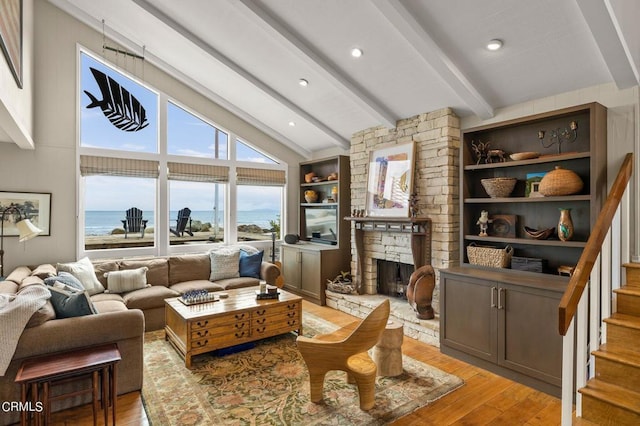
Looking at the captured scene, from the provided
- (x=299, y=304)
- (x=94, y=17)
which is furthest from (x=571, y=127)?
(x=94, y=17)

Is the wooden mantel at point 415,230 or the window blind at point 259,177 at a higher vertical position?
the window blind at point 259,177

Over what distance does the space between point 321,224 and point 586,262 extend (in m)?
4.63

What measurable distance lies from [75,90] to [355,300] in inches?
198

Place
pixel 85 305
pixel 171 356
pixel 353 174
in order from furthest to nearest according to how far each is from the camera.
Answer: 1. pixel 353 174
2. pixel 171 356
3. pixel 85 305

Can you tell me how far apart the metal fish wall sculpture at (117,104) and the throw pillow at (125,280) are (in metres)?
2.21

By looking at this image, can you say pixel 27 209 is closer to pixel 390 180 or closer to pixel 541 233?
pixel 390 180

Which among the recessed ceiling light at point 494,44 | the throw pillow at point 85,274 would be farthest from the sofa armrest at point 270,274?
the recessed ceiling light at point 494,44

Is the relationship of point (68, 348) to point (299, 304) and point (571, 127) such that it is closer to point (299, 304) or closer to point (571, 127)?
point (299, 304)

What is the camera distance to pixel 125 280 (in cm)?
453

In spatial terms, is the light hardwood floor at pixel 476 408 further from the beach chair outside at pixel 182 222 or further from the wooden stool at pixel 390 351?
the beach chair outside at pixel 182 222

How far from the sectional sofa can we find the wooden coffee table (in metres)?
Answer: 0.38

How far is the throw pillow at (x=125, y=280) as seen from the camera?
447 centimetres

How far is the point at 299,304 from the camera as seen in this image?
4.06m

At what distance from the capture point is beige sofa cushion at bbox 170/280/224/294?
4.75 metres
